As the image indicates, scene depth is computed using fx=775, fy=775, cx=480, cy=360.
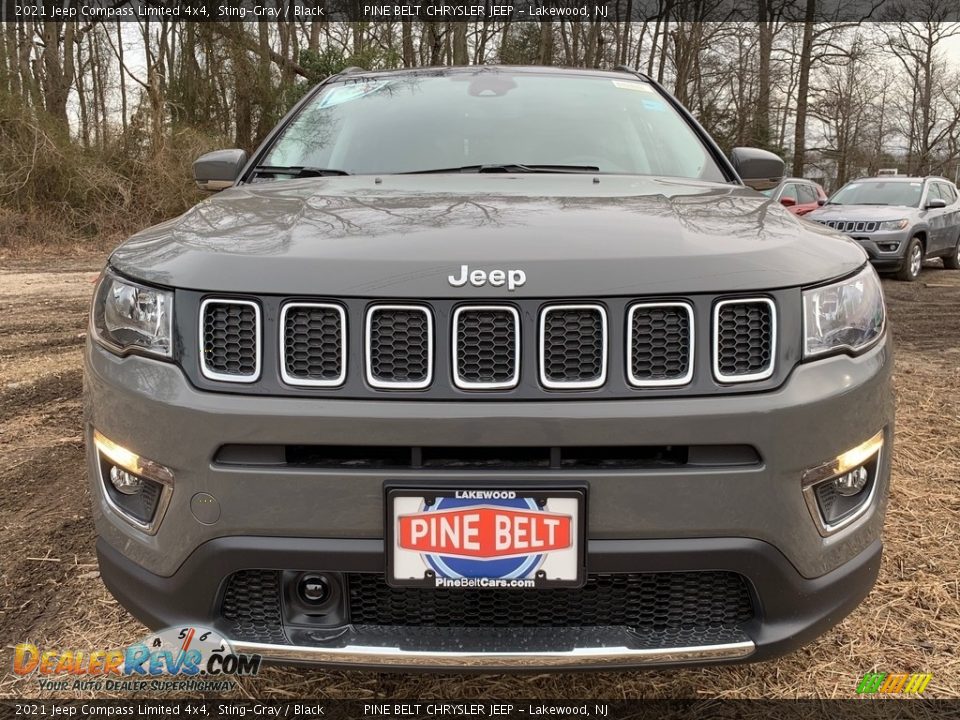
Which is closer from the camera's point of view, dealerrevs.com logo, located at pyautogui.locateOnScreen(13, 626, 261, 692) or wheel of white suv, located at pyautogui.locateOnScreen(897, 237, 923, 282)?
dealerrevs.com logo, located at pyautogui.locateOnScreen(13, 626, 261, 692)

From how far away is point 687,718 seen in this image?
191cm

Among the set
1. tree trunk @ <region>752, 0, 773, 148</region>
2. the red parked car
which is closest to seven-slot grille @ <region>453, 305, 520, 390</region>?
the red parked car

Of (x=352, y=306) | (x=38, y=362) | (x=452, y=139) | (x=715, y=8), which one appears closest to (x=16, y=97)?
(x=38, y=362)

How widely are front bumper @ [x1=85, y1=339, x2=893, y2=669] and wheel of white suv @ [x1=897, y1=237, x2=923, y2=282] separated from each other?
10.7 metres

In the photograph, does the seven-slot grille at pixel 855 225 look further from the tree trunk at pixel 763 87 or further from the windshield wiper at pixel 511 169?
the tree trunk at pixel 763 87

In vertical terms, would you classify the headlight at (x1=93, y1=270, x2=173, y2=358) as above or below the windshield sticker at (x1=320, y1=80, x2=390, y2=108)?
below

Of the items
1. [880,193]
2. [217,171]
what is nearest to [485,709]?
[217,171]

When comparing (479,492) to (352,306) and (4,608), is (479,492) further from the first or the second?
(4,608)

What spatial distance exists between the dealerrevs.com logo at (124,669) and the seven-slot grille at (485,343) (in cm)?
89

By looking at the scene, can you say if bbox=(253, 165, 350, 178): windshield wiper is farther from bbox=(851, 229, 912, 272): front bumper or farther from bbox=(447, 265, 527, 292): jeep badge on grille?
bbox=(851, 229, 912, 272): front bumper

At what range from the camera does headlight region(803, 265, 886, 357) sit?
1613 mm

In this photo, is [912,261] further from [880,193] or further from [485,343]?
[485,343]

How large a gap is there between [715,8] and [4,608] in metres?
26.8

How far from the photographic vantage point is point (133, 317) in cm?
168
